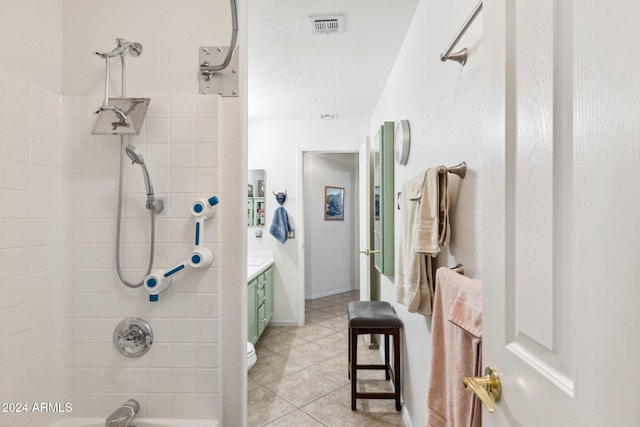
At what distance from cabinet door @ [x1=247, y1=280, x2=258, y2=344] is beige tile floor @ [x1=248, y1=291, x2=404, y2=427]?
0.27 m

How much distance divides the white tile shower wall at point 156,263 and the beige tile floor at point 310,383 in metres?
1.04

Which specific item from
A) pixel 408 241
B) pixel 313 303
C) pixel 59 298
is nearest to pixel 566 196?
pixel 408 241

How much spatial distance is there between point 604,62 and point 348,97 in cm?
285

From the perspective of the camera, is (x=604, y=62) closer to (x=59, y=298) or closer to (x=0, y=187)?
(x=0, y=187)

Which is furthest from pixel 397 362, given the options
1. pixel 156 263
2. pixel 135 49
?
pixel 135 49

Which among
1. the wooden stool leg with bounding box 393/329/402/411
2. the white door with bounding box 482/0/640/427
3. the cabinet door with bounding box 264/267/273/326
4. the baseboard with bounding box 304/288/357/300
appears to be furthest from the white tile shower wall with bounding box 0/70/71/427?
the baseboard with bounding box 304/288/357/300

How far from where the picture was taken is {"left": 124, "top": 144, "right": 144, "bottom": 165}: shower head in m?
1.14

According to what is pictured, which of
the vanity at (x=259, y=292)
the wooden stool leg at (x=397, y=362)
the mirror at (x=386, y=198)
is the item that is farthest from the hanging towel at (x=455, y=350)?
the vanity at (x=259, y=292)

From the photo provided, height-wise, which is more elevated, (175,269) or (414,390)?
(175,269)

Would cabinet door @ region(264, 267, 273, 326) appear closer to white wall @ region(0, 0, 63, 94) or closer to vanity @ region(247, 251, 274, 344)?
vanity @ region(247, 251, 274, 344)

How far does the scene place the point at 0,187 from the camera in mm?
1047

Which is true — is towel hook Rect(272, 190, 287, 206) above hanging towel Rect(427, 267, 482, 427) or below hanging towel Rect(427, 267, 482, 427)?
above

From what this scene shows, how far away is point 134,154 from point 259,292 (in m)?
2.17

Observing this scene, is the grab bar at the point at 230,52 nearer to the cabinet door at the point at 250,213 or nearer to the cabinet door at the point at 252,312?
the cabinet door at the point at 252,312
